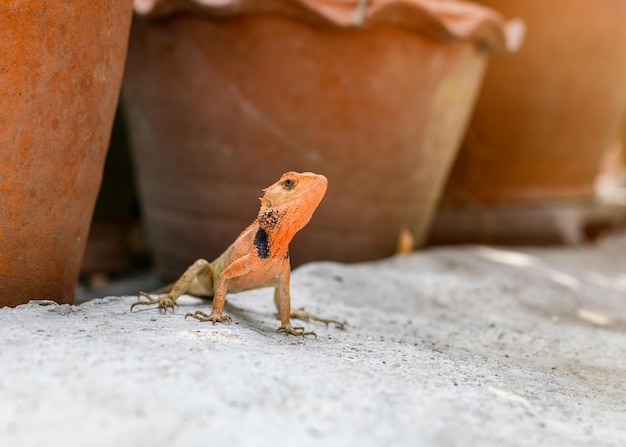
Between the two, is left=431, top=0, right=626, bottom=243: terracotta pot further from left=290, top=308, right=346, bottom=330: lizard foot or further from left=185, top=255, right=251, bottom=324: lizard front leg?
left=185, top=255, right=251, bottom=324: lizard front leg

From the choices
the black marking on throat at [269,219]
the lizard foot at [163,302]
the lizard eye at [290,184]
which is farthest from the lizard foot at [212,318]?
the lizard eye at [290,184]

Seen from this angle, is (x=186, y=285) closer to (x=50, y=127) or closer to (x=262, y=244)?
(x=262, y=244)

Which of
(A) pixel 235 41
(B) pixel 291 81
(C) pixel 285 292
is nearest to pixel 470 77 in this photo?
(B) pixel 291 81

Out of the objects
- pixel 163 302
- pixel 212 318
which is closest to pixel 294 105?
pixel 163 302

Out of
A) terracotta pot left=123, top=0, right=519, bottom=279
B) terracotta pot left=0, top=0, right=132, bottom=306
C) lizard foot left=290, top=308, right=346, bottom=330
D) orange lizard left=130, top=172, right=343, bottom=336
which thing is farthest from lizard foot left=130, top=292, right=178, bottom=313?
terracotta pot left=123, top=0, right=519, bottom=279

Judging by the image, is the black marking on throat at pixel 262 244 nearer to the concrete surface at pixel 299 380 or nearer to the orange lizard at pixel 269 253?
the orange lizard at pixel 269 253

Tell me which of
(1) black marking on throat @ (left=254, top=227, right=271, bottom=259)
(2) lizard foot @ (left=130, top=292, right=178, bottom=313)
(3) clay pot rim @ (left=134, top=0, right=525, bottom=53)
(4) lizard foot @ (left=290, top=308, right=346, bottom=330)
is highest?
(3) clay pot rim @ (left=134, top=0, right=525, bottom=53)

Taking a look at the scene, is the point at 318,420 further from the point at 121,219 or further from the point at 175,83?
the point at 121,219
